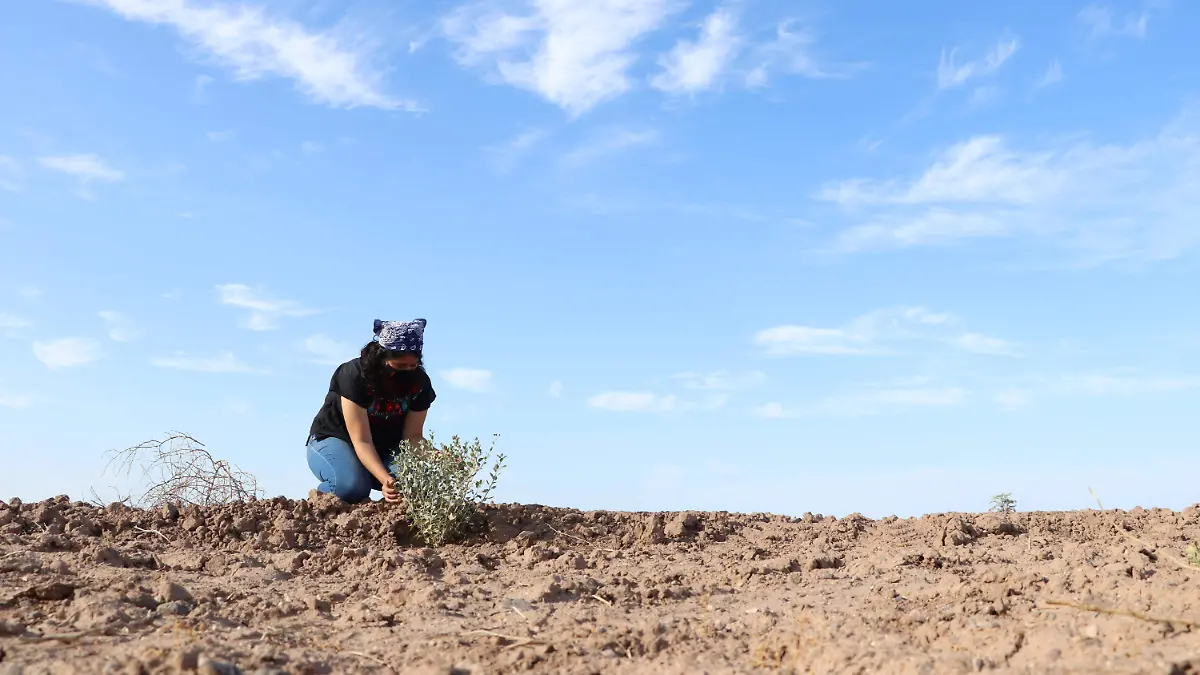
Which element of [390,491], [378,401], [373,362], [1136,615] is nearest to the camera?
[1136,615]

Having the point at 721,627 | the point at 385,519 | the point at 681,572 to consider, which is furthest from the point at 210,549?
the point at 721,627

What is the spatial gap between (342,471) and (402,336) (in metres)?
1.39

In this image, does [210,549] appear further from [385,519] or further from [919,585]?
[919,585]

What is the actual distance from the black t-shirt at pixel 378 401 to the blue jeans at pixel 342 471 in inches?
3.9

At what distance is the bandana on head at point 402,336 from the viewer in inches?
273

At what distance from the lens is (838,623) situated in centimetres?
393

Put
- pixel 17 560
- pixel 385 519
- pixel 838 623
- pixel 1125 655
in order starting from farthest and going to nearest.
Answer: pixel 385 519 < pixel 17 560 < pixel 838 623 < pixel 1125 655

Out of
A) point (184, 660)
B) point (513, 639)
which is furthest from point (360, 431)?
point (184, 660)

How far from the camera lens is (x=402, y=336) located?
6934 mm

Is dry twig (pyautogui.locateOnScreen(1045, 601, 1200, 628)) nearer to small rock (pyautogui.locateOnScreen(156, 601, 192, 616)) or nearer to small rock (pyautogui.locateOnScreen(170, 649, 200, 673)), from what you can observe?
small rock (pyautogui.locateOnScreen(170, 649, 200, 673))

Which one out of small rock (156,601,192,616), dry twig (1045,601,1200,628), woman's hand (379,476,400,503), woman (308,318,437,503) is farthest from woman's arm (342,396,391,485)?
dry twig (1045,601,1200,628)

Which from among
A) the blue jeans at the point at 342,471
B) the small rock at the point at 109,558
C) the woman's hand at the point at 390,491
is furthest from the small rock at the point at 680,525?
the small rock at the point at 109,558

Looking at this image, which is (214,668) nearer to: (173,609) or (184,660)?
(184,660)

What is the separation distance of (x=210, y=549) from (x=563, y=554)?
241 cm
